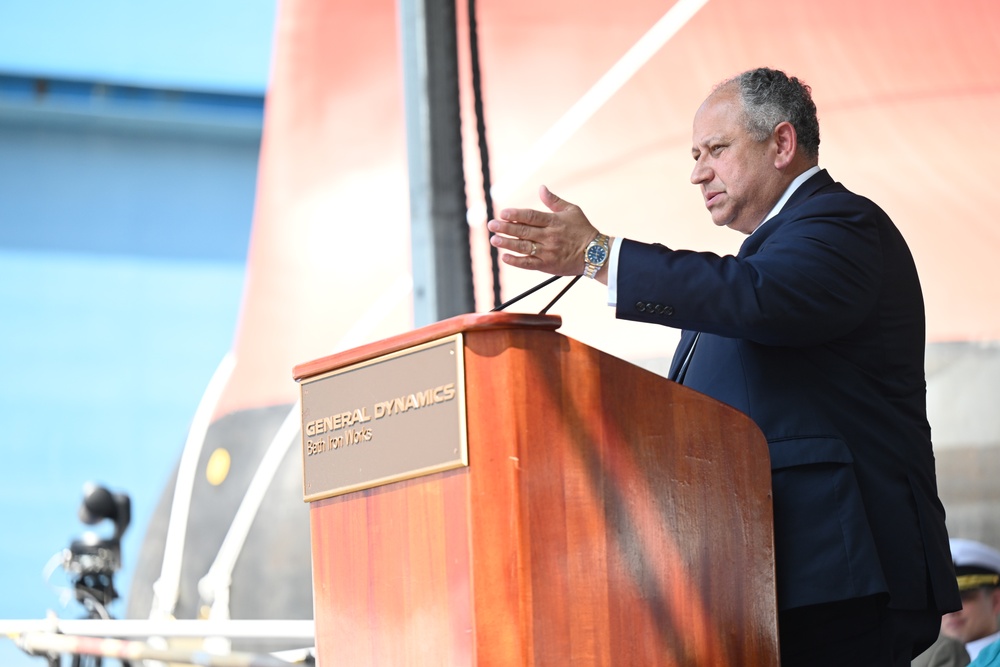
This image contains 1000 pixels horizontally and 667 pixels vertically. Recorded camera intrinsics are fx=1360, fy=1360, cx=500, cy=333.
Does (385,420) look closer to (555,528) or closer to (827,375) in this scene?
(555,528)

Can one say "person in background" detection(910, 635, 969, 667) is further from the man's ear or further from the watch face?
the watch face

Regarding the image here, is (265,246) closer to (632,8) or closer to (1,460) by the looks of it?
(632,8)

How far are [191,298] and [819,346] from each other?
11256mm

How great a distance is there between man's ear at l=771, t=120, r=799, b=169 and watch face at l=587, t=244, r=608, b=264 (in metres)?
0.35

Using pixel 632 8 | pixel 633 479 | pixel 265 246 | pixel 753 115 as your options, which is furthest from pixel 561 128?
pixel 633 479

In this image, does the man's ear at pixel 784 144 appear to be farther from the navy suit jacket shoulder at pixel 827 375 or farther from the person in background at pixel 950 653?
the person in background at pixel 950 653

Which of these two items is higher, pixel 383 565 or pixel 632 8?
pixel 632 8

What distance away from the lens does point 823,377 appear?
4.77ft

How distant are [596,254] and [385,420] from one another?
271 mm

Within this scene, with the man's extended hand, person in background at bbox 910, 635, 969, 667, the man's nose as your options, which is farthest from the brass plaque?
person in background at bbox 910, 635, 969, 667

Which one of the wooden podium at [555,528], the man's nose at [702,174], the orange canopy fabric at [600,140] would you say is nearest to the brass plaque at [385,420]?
the wooden podium at [555,528]

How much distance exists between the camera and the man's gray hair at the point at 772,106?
63.9 inches

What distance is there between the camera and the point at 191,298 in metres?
12.3

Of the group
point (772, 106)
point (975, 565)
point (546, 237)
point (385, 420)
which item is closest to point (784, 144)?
point (772, 106)
